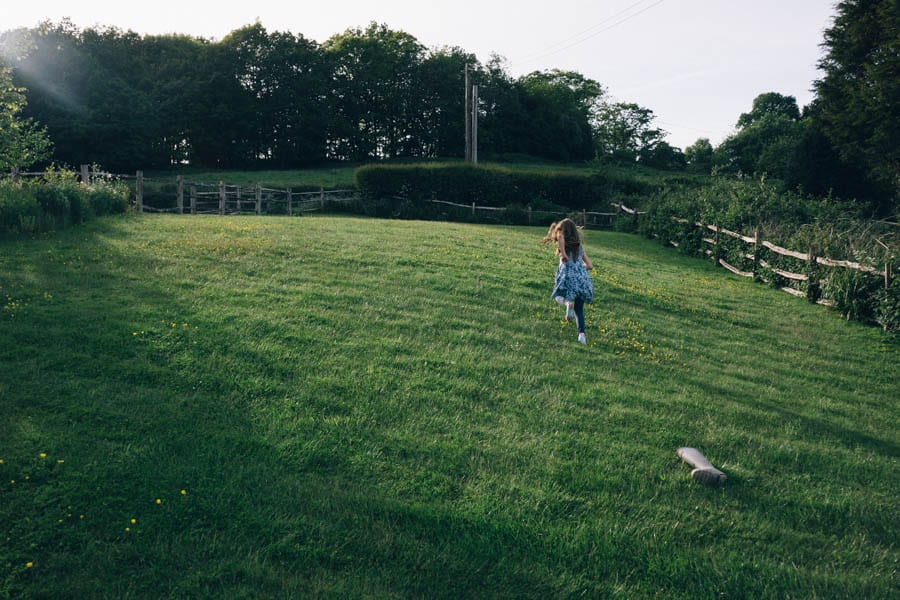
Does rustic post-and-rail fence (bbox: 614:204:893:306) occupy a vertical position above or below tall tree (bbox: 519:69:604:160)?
below

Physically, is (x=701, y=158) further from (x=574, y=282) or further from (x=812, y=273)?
(x=574, y=282)

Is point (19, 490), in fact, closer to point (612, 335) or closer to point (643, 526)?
point (643, 526)

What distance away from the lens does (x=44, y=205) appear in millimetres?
13398

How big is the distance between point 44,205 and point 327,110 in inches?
2102

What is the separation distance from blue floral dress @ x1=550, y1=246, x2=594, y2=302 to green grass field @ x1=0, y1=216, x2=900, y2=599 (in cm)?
80

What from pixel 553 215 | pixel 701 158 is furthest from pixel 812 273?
pixel 701 158

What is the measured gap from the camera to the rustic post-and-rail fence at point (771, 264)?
13945mm

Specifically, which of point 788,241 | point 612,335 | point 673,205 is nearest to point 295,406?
point 612,335

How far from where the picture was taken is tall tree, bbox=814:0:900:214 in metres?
29.2

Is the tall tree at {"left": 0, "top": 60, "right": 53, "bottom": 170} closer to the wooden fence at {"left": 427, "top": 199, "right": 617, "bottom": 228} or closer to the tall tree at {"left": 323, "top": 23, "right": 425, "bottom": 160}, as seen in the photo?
the wooden fence at {"left": 427, "top": 199, "right": 617, "bottom": 228}

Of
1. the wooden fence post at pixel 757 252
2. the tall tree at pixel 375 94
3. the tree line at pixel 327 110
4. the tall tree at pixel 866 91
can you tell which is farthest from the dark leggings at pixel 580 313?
the tall tree at pixel 375 94

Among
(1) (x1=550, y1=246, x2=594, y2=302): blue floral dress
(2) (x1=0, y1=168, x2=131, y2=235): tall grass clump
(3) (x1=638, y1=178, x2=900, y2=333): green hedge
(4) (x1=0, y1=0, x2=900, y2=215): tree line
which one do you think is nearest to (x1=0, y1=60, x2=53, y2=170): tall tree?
(4) (x1=0, y1=0, x2=900, y2=215): tree line

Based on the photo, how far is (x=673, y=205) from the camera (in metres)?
26.0

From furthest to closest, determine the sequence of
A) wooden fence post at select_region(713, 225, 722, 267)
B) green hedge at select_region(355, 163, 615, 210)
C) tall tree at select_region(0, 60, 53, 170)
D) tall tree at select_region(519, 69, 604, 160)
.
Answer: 1. tall tree at select_region(519, 69, 604, 160)
2. green hedge at select_region(355, 163, 615, 210)
3. tall tree at select_region(0, 60, 53, 170)
4. wooden fence post at select_region(713, 225, 722, 267)
